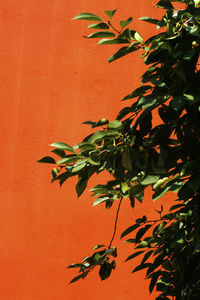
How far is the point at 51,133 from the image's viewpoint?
2.62 meters

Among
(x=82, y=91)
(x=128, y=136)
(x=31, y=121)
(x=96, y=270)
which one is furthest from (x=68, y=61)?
(x=128, y=136)

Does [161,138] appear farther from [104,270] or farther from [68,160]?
[104,270]

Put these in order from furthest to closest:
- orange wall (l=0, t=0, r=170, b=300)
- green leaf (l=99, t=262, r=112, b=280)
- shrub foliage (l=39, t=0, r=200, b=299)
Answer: orange wall (l=0, t=0, r=170, b=300), green leaf (l=99, t=262, r=112, b=280), shrub foliage (l=39, t=0, r=200, b=299)

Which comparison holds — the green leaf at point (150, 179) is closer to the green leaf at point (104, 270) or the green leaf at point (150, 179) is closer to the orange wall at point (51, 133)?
the green leaf at point (104, 270)

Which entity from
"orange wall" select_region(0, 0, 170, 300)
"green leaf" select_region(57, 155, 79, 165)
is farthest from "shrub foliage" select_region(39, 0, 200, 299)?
"orange wall" select_region(0, 0, 170, 300)

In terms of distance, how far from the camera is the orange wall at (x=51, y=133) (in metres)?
2.53

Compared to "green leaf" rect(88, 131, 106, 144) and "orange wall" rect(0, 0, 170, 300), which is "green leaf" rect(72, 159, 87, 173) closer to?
"green leaf" rect(88, 131, 106, 144)

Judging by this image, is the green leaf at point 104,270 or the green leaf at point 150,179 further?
the green leaf at point 104,270

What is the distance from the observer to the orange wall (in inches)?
99.6

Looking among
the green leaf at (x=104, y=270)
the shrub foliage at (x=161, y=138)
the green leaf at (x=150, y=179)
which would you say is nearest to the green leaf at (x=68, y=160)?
the shrub foliage at (x=161, y=138)

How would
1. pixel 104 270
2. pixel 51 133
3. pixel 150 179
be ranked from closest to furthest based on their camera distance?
pixel 150 179 < pixel 104 270 < pixel 51 133

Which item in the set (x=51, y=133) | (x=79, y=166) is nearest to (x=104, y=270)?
(x=79, y=166)

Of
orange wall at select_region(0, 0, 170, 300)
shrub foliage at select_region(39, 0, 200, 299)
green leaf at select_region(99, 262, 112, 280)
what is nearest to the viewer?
shrub foliage at select_region(39, 0, 200, 299)

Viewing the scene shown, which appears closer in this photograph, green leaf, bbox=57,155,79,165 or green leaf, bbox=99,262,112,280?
green leaf, bbox=57,155,79,165
